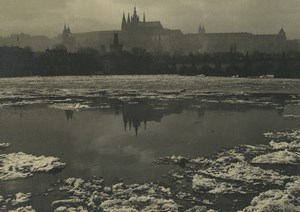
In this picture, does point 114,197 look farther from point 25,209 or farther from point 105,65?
point 105,65

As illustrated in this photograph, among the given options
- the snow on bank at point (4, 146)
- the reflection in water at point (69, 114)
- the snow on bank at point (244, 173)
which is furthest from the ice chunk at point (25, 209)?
the reflection in water at point (69, 114)

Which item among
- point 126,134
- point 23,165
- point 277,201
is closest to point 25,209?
point 23,165

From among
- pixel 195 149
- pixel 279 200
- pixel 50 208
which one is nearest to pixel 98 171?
pixel 50 208

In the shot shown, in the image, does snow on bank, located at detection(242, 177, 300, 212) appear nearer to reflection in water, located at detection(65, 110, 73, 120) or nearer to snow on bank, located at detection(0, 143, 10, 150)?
snow on bank, located at detection(0, 143, 10, 150)

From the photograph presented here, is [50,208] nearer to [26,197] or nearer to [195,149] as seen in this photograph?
[26,197]

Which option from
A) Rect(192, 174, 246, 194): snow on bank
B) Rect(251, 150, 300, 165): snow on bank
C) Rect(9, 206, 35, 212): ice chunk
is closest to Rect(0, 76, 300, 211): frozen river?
Rect(9, 206, 35, 212): ice chunk

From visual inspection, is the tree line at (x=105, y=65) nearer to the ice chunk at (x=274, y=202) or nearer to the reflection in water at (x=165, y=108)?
the reflection in water at (x=165, y=108)
